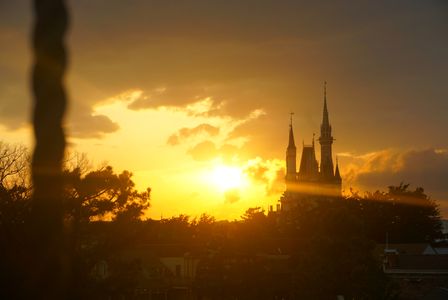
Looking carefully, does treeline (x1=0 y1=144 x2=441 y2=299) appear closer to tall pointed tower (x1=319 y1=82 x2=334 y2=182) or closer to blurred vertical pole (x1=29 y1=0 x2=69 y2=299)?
blurred vertical pole (x1=29 y1=0 x2=69 y2=299)

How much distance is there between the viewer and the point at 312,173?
149500 mm

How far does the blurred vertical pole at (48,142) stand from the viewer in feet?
30.2

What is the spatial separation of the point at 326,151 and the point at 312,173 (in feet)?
19.2

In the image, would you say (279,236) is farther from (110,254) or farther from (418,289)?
(110,254)

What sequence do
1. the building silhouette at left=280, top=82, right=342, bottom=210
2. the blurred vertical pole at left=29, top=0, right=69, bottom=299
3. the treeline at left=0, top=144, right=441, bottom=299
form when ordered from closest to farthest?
the blurred vertical pole at left=29, top=0, right=69, bottom=299 → the treeline at left=0, top=144, right=441, bottom=299 → the building silhouette at left=280, top=82, right=342, bottom=210

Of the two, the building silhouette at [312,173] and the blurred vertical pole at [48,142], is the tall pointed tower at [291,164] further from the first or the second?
the blurred vertical pole at [48,142]

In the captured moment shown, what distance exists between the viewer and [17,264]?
32.1m

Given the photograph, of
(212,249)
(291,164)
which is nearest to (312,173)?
(291,164)

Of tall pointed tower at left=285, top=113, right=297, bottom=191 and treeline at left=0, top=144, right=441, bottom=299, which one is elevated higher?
tall pointed tower at left=285, top=113, right=297, bottom=191

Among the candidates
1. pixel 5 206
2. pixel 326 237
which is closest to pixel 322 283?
pixel 326 237

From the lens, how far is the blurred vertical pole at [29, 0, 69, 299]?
362 inches

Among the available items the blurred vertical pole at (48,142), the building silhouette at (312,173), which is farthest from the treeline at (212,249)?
the building silhouette at (312,173)

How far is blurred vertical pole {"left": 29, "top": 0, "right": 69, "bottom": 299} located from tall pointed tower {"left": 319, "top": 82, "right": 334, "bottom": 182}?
13713cm

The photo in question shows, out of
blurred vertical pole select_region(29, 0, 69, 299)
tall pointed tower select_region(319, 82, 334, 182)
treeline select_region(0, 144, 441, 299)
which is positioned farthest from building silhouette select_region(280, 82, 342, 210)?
blurred vertical pole select_region(29, 0, 69, 299)
